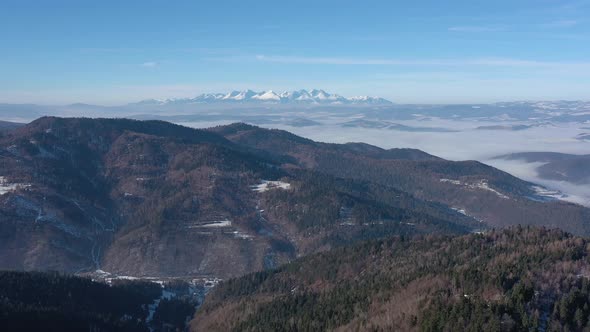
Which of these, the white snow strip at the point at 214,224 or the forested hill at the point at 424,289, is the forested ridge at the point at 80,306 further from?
the white snow strip at the point at 214,224

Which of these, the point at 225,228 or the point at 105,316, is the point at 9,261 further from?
the point at 105,316

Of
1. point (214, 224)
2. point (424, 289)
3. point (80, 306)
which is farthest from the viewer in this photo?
point (214, 224)

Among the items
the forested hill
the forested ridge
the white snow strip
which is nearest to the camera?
the forested hill

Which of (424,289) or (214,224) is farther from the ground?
(424,289)

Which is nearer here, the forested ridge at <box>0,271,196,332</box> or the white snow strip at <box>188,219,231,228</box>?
the forested ridge at <box>0,271,196,332</box>

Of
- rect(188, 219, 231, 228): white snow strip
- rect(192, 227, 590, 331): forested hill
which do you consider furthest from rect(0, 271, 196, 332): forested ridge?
rect(188, 219, 231, 228): white snow strip

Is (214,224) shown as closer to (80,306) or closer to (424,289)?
(80,306)

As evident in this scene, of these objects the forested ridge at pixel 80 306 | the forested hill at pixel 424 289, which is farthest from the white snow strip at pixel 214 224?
the forested ridge at pixel 80 306

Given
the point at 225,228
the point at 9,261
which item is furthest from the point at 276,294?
the point at 9,261

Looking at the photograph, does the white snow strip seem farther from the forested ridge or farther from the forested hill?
the forested ridge

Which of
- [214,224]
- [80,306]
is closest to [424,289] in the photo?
[80,306]
